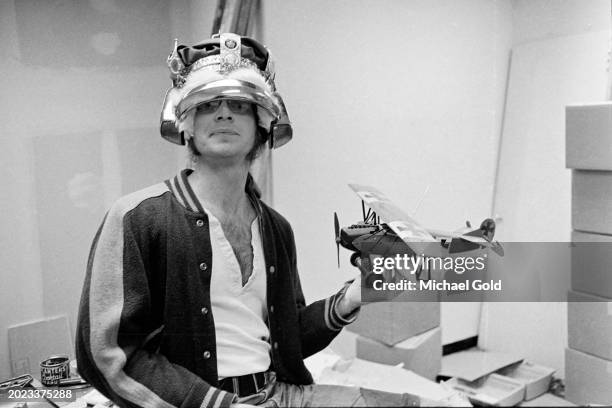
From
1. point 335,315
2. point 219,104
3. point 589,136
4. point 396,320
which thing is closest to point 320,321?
point 335,315

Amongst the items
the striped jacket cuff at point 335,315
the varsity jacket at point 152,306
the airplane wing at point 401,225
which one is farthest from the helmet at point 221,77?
the striped jacket cuff at point 335,315

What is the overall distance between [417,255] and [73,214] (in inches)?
35.7

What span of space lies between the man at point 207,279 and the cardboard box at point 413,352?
0.27 metres

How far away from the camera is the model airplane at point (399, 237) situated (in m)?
0.95

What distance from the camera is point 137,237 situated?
0.95 m

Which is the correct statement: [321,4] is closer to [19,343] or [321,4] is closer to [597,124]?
[597,124]

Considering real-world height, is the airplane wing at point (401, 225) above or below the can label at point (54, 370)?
above

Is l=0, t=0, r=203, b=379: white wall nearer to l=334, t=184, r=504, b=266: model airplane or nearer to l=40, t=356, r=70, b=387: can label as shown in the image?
l=40, t=356, r=70, b=387: can label

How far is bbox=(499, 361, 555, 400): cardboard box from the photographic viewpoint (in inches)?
47.8

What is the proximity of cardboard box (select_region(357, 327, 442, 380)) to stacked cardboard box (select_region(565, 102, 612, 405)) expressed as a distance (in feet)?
0.97

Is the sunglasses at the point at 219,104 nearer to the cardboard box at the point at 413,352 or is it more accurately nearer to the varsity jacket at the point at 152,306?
the varsity jacket at the point at 152,306

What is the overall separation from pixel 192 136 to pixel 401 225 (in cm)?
41

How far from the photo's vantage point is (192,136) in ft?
3.41

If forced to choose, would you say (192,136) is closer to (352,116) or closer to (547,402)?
(352,116)
